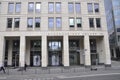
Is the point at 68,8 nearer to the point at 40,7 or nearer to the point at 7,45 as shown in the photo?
the point at 40,7

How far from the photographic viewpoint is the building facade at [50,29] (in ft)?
109

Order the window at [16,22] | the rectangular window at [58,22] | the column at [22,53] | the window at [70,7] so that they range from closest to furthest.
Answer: the column at [22,53] → the window at [16,22] → the rectangular window at [58,22] → the window at [70,7]

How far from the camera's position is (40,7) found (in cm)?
3516

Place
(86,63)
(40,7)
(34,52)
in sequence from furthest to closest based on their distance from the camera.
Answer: (34,52)
(40,7)
(86,63)

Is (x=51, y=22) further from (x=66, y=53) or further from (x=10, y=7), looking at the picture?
(x=10, y=7)

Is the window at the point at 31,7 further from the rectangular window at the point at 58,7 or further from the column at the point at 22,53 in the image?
the column at the point at 22,53

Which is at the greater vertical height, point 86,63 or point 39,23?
point 39,23

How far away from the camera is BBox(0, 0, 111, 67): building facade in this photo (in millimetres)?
33375

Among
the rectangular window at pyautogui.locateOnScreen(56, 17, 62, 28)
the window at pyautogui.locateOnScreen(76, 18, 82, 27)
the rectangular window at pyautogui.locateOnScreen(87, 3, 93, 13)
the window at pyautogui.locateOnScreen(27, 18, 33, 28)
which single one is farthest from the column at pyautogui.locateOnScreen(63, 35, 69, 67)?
the rectangular window at pyautogui.locateOnScreen(87, 3, 93, 13)

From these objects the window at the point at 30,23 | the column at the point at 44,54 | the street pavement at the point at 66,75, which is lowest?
the street pavement at the point at 66,75

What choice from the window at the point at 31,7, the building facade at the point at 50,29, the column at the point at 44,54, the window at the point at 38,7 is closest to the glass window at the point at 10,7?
the building facade at the point at 50,29

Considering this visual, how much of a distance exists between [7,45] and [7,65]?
5.20 meters

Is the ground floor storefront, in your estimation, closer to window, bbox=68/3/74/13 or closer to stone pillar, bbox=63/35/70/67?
stone pillar, bbox=63/35/70/67

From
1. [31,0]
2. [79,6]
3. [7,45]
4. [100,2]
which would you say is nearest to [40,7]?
[31,0]
